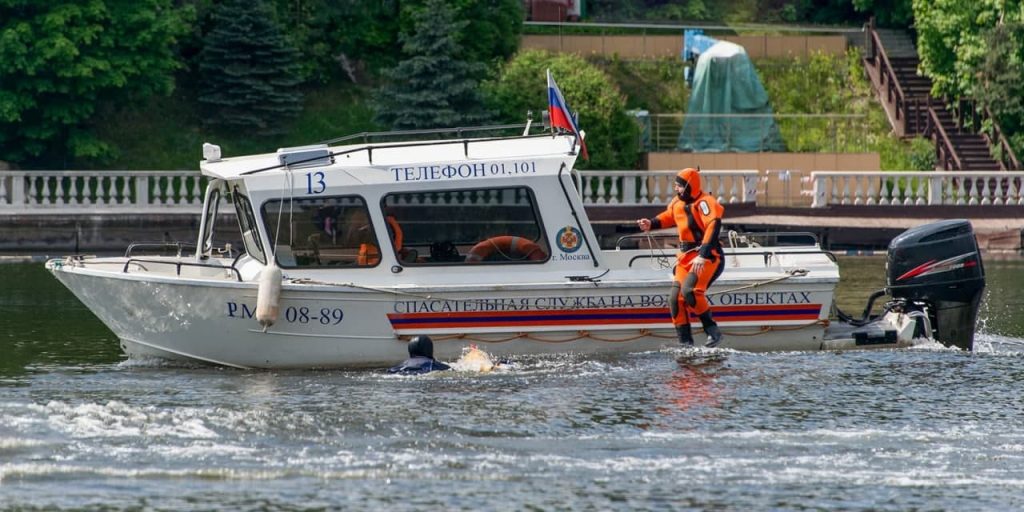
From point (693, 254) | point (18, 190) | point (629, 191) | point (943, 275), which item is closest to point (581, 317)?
point (693, 254)

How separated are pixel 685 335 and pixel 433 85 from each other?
20.0 meters

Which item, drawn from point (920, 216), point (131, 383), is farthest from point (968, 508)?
point (920, 216)

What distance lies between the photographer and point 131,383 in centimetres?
1606

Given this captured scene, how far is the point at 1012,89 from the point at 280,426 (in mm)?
27637

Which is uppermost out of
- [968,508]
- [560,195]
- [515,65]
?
[515,65]

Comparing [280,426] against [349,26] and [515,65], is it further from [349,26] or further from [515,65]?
[349,26]

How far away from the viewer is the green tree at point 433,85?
3591 cm

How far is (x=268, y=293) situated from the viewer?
16.3 metres

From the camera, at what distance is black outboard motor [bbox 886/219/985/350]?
1753cm

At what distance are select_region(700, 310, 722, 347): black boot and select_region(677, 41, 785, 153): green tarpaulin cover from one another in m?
21.1

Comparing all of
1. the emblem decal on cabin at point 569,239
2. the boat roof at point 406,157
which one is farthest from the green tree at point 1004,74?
the emblem decal on cabin at point 569,239

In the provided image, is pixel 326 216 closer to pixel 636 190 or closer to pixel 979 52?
pixel 636 190

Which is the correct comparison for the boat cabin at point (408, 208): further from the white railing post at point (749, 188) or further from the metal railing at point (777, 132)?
the metal railing at point (777, 132)

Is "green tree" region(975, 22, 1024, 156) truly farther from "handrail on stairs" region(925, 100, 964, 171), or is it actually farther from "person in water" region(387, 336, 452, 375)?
"person in water" region(387, 336, 452, 375)
